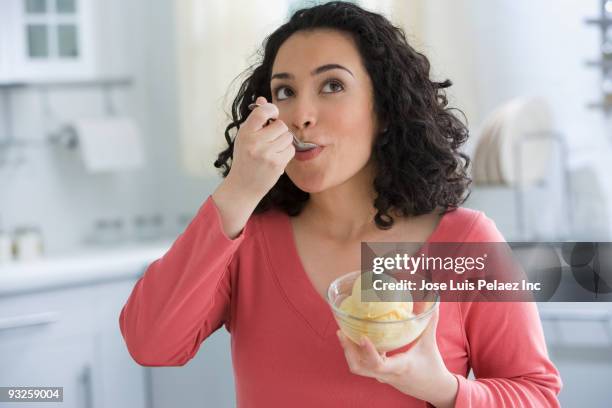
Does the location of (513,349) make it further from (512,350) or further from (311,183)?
(311,183)

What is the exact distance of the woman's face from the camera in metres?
0.70

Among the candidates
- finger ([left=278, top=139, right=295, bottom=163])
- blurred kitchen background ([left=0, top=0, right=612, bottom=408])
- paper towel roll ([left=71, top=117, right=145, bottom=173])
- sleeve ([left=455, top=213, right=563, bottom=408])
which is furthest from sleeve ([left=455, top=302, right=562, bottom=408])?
paper towel roll ([left=71, top=117, right=145, bottom=173])

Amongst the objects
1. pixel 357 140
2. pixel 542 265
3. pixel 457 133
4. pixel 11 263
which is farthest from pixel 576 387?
pixel 11 263

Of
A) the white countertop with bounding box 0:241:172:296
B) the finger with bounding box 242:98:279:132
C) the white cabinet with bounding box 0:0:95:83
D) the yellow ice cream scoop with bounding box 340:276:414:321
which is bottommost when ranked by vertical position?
the yellow ice cream scoop with bounding box 340:276:414:321

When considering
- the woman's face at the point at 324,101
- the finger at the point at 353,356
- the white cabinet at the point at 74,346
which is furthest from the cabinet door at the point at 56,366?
the finger at the point at 353,356

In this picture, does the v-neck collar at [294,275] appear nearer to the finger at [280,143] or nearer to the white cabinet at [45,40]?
the finger at [280,143]

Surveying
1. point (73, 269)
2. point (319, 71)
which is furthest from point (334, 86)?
point (73, 269)

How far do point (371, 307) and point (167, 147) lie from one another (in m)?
1.48

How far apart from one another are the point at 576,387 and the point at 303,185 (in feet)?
2.64

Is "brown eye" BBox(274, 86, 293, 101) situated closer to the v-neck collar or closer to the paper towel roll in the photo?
the v-neck collar

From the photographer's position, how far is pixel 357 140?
73cm

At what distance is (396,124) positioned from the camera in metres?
0.76

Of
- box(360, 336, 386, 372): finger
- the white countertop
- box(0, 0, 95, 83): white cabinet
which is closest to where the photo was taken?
box(360, 336, 386, 372): finger

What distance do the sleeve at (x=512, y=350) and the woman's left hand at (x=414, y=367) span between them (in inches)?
2.6
